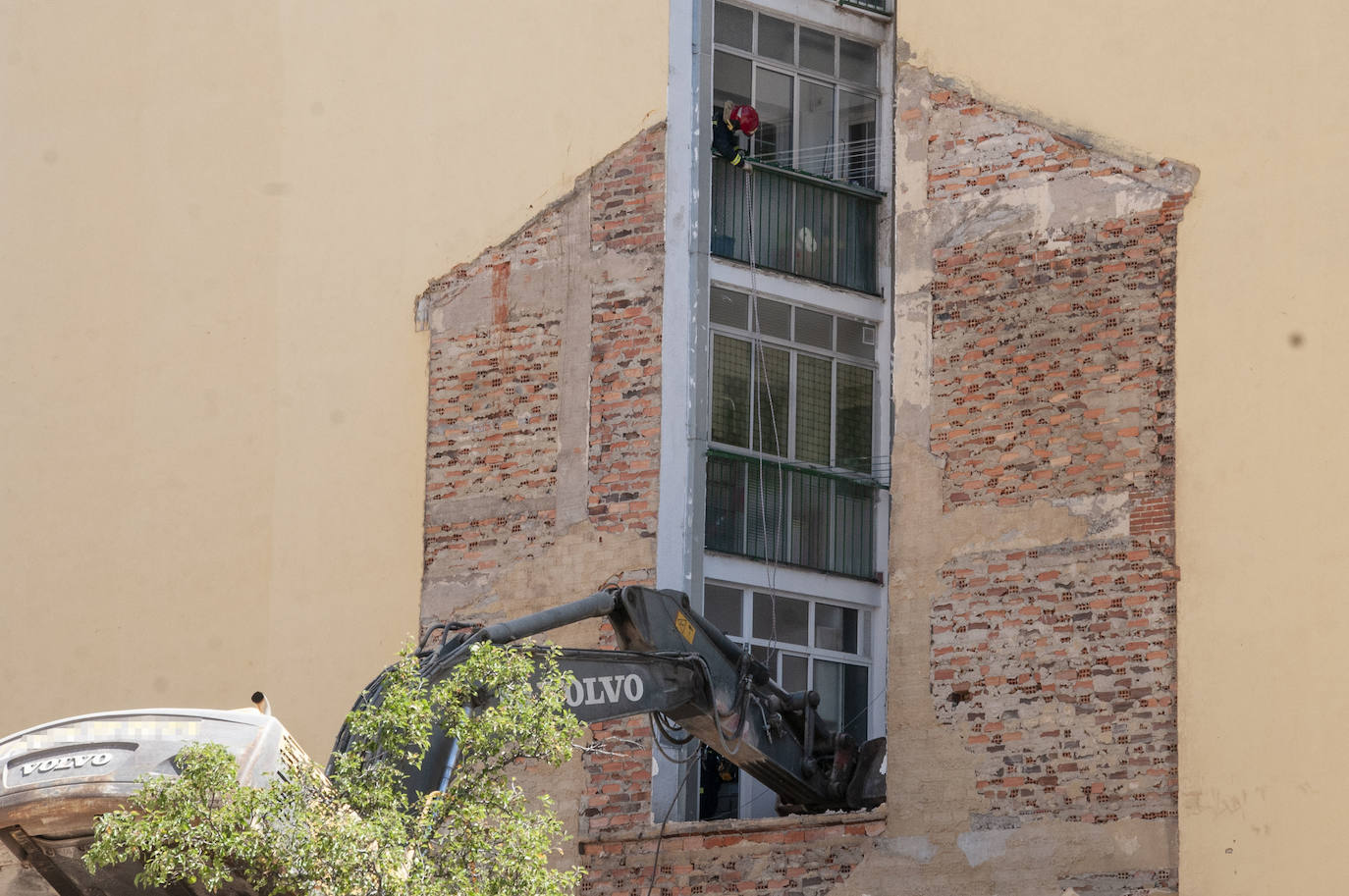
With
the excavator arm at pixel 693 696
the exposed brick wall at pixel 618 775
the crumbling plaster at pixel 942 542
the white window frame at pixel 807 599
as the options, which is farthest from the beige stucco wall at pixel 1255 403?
the exposed brick wall at pixel 618 775

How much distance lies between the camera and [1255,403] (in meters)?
17.1

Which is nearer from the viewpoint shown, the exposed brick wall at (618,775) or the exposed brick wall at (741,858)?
the exposed brick wall at (741,858)

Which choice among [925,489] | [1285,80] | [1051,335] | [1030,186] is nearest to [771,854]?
[925,489]

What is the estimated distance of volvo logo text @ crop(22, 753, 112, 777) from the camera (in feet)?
37.8

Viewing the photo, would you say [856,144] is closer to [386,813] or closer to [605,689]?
[605,689]

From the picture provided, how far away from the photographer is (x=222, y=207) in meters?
22.4

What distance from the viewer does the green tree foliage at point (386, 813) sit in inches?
447

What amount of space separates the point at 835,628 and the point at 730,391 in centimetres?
251

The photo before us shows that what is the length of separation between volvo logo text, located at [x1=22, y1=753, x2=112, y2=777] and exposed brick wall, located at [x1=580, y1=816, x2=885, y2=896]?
7.76m

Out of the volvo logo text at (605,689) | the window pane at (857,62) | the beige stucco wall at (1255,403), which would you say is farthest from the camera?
the window pane at (857,62)

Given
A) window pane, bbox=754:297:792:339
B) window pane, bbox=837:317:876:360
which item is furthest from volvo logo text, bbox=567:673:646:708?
window pane, bbox=837:317:876:360

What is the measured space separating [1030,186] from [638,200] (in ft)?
12.6

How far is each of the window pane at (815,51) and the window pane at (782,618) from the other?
5401mm

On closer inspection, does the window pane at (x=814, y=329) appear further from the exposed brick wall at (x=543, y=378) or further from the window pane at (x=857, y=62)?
the window pane at (x=857, y=62)
